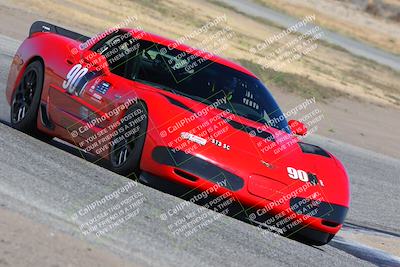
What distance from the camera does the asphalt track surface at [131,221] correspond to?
5.20 m

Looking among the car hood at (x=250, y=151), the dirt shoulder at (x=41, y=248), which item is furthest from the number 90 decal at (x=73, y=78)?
the dirt shoulder at (x=41, y=248)

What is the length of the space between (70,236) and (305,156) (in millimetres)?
3162

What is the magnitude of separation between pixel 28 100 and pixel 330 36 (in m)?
34.2

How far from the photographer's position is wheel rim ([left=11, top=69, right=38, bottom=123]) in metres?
8.46

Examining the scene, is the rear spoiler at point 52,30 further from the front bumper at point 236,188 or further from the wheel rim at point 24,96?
the front bumper at point 236,188

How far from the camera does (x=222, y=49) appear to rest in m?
26.1

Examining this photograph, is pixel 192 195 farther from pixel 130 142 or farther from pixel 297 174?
pixel 297 174

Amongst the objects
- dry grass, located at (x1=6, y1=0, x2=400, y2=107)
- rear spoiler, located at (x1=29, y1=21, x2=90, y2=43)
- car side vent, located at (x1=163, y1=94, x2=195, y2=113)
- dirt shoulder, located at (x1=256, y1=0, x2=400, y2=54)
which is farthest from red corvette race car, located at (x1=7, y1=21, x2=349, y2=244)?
dirt shoulder, located at (x1=256, y1=0, x2=400, y2=54)

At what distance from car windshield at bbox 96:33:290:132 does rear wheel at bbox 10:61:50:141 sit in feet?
2.65

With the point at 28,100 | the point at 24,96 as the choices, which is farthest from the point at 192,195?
the point at 24,96

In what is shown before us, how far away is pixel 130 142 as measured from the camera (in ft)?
22.9

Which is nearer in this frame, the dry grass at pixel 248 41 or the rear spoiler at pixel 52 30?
the rear spoiler at pixel 52 30

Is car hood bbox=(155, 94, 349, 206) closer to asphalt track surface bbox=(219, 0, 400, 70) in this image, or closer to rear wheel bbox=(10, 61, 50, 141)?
rear wheel bbox=(10, 61, 50, 141)

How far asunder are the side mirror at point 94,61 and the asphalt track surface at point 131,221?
0.87 m
